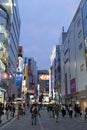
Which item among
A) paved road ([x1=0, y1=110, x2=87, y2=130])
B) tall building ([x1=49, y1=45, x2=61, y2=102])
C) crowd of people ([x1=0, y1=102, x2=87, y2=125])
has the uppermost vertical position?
tall building ([x1=49, y1=45, x2=61, y2=102])

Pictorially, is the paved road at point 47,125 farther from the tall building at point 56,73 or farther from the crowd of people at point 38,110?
the tall building at point 56,73

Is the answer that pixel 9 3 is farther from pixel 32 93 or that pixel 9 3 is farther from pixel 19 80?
pixel 32 93

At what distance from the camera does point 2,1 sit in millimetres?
70500

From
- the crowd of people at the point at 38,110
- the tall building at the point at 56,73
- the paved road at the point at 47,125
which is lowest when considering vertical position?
the paved road at the point at 47,125

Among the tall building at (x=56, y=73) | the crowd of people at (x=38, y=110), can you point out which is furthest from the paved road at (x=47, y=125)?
the tall building at (x=56, y=73)

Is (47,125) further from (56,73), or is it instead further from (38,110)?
(56,73)

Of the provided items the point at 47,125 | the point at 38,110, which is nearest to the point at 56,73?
the point at 38,110

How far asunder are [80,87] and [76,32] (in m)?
14.9

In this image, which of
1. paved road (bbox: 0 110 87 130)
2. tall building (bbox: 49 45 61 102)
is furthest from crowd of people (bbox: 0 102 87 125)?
tall building (bbox: 49 45 61 102)

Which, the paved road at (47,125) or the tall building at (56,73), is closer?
the paved road at (47,125)

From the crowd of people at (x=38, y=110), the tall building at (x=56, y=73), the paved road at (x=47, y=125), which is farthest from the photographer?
the tall building at (x=56, y=73)

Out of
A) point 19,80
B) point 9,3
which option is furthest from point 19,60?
point 9,3

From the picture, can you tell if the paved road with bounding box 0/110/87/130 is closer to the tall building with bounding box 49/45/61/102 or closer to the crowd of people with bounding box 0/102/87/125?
the crowd of people with bounding box 0/102/87/125

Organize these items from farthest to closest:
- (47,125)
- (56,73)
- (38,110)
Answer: (56,73) < (38,110) < (47,125)
